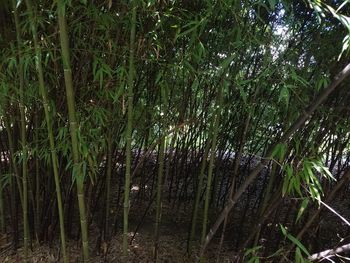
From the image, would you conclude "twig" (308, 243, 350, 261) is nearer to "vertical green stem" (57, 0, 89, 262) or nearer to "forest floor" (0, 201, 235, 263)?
"forest floor" (0, 201, 235, 263)

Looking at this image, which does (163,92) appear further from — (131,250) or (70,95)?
(131,250)

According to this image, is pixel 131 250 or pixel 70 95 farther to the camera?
pixel 131 250

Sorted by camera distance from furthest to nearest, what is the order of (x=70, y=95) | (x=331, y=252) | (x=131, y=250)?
1. (x=131, y=250)
2. (x=70, y=95)
3. (x=331, y=252)

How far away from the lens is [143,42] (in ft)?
6.63

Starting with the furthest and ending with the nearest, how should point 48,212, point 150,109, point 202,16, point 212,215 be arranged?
point 212,215 < point 48,212 < point 150,109 < point 202,16

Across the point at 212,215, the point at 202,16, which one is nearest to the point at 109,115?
the point at 202,16

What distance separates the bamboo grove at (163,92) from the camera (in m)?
1.89

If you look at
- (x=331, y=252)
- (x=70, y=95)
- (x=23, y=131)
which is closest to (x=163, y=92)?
(x=70, y=95)

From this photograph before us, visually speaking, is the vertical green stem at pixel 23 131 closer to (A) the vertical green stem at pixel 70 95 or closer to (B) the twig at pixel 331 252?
(A) the vertical green stem at pixel 70 95

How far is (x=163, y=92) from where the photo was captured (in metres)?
2.26

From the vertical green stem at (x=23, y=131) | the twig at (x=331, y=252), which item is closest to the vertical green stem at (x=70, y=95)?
the vertical green stem at (x=23, y=131)

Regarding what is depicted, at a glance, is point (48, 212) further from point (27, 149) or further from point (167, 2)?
point (167, 2)

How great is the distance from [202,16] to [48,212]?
168cm

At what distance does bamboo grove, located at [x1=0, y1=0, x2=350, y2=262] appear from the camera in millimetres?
1886
